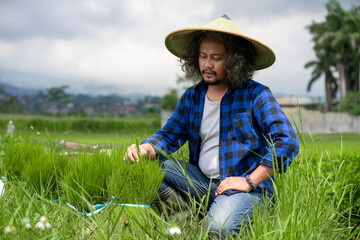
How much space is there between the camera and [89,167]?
238 centimetres

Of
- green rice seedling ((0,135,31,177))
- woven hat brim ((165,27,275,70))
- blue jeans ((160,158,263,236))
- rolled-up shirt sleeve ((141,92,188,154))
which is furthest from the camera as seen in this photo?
green rice seedling ((0,135,31,177))

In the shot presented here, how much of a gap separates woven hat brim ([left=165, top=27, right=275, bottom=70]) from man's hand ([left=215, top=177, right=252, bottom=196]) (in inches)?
36.5

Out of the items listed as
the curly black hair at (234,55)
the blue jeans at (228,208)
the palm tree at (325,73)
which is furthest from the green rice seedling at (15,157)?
the palm tree at (325,73)

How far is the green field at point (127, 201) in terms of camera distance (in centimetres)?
169

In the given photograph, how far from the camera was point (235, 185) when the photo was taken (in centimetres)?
218

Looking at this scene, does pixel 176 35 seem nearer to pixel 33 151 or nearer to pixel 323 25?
pixel 33 151

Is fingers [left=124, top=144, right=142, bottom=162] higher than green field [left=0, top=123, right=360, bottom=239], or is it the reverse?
fingers [left=124, top=144, right=142, bottom=162]

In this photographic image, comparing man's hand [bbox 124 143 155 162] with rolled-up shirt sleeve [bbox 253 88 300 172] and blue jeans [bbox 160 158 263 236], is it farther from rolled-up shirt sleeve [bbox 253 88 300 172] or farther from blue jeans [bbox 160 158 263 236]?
rolled-up shirt sleeve [bbox 253 88 300 172]

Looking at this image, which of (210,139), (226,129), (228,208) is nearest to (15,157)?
(210,139)

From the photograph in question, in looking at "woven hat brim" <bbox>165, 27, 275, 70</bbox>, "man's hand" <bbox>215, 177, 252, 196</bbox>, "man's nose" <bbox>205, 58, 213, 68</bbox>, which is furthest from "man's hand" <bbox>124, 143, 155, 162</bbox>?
"woven hat brim" <bbox>165, 27, 275, 70</bbox>

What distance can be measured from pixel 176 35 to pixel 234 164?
3.51 ft

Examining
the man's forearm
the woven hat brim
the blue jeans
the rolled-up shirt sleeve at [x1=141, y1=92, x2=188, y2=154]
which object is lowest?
the blue jeans

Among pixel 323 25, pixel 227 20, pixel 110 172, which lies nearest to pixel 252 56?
pixel 227 20

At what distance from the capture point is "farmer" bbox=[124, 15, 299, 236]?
2174mm
